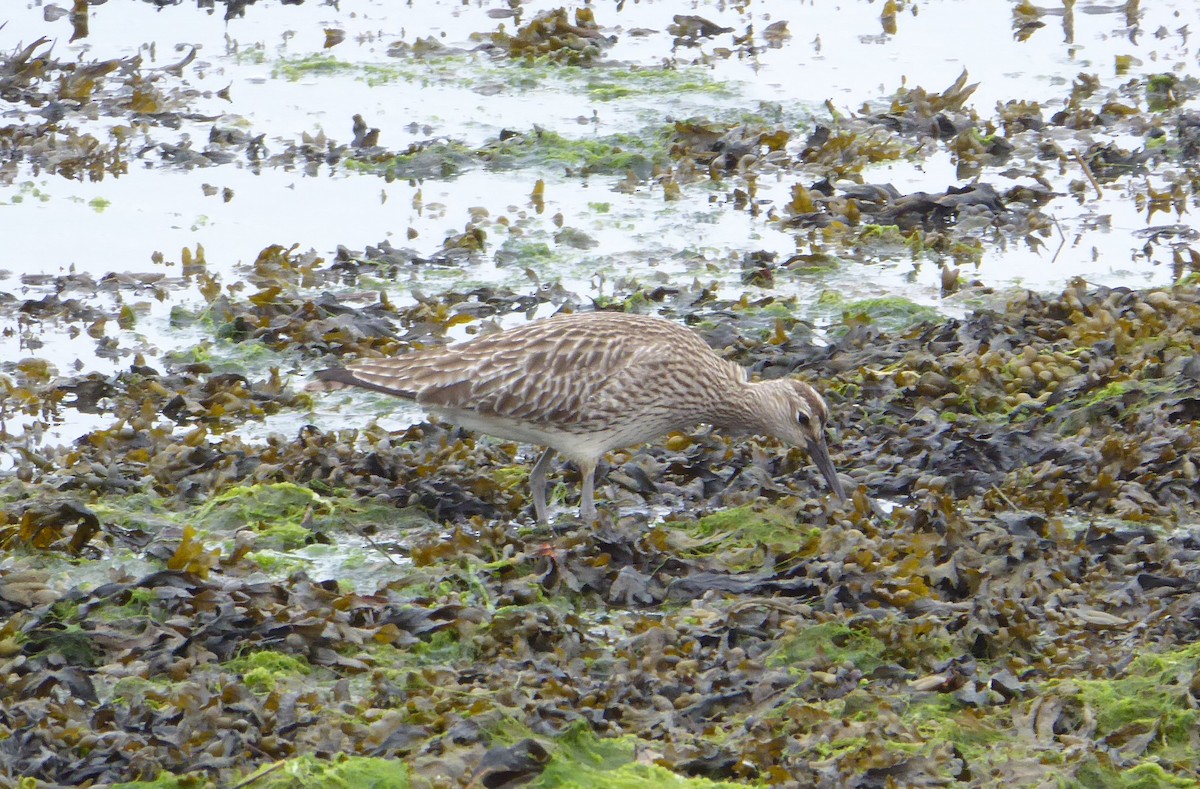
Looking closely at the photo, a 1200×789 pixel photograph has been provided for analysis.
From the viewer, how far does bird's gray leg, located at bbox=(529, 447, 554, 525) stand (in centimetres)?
802

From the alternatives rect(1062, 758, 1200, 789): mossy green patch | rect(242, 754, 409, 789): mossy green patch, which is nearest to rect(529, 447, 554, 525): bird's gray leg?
rect(242, 754, 409, 789): mossy green patch

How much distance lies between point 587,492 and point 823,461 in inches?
42.9

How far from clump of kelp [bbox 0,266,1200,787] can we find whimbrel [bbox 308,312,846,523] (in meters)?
0.27

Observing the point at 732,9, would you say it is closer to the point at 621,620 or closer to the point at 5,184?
the point at 5,184

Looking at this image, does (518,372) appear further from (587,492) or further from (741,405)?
(741,405)

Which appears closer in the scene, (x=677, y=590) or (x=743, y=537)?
(x=677, y=590)

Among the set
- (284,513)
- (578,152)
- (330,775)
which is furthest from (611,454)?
(578,152)

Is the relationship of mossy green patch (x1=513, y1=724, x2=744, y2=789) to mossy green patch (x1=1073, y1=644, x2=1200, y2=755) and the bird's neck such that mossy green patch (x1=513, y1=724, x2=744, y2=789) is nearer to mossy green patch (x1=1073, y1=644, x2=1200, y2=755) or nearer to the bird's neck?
mossy green patch (x1=1073, y1=644, x2=1200, y2=755)

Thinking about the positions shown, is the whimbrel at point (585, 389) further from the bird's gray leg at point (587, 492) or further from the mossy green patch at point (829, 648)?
the mossy green patch at point (829, 648)

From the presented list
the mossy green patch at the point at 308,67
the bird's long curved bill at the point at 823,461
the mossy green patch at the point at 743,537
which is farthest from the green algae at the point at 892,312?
the mossy green patch at the point at 308,67

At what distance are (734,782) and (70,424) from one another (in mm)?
5040

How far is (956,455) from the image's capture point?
827cm

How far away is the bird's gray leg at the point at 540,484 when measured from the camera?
8023mm

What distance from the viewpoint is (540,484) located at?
8.14 m
